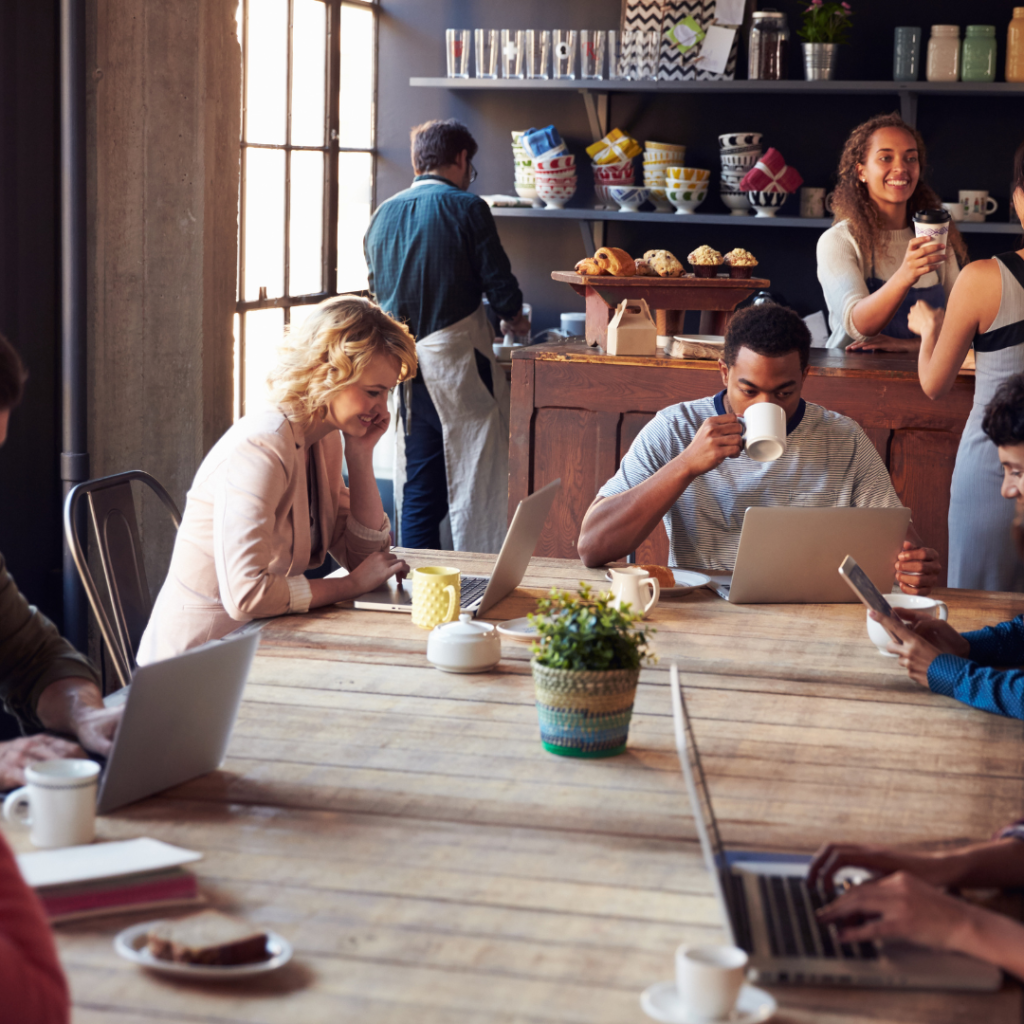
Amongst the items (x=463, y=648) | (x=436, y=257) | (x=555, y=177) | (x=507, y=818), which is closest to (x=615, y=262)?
(x=436, y=257)

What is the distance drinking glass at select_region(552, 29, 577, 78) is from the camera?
4953mm

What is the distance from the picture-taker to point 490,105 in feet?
17.7

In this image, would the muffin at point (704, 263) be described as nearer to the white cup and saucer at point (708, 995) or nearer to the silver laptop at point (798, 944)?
the silver laptop at point (798, 944)

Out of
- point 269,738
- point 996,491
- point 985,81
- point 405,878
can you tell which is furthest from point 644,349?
point 405,878

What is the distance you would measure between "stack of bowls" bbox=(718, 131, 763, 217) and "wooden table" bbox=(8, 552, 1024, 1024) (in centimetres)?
325

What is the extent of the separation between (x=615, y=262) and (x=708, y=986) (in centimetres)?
308

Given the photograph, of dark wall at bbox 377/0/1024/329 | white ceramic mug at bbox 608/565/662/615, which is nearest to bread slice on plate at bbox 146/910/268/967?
white ceramic mug at bbox 608/565/662/615

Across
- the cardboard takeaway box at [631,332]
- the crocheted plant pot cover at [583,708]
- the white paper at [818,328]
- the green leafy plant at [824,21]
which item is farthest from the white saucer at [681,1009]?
the green leafy plant at [824,21]

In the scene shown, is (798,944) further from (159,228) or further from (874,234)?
(874,234)

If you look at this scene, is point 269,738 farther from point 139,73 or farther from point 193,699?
point 139,73

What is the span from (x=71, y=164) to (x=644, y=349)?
5.26 ft

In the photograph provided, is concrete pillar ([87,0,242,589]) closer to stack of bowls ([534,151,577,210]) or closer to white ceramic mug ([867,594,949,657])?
stack of bowls ([534,151,577,210])

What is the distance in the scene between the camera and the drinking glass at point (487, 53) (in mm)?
5066

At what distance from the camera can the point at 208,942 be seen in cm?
101
